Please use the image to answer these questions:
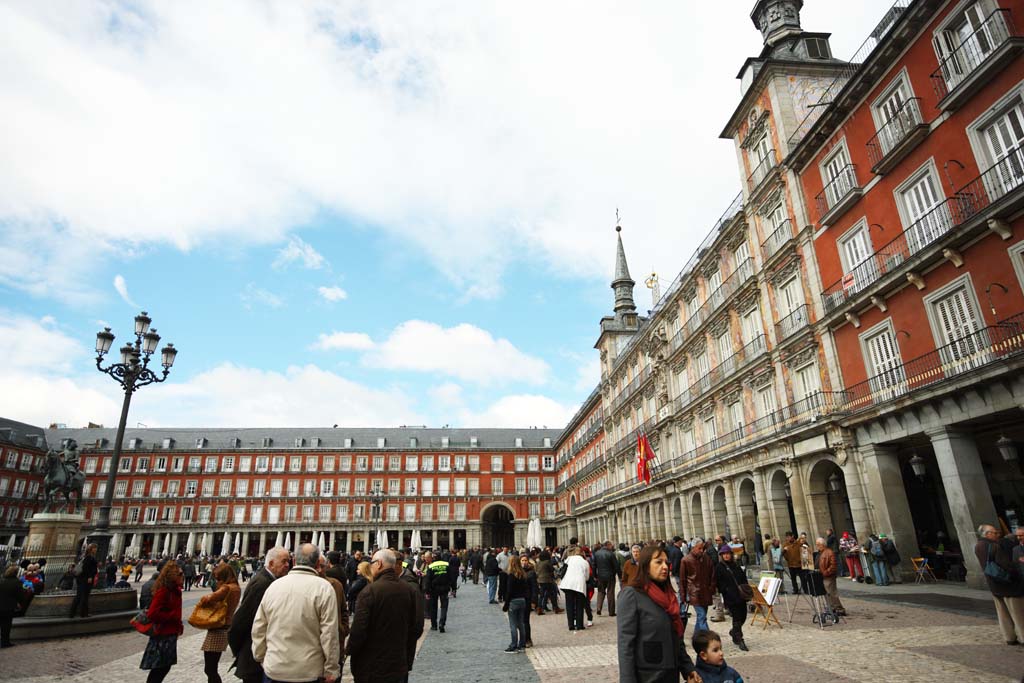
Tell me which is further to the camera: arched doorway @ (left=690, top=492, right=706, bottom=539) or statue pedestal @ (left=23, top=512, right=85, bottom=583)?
arched doorway @ (left=690, top=492, right=706, bottom=539)

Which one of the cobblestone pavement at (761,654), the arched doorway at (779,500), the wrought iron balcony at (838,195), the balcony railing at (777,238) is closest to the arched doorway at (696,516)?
the arched doorway at (779,500)

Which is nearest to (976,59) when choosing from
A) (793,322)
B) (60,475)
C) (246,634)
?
(793,322)

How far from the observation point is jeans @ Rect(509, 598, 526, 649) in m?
9.78

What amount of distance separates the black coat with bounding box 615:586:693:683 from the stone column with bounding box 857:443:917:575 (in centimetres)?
1454

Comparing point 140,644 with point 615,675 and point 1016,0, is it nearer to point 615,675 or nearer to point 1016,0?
point 615,675

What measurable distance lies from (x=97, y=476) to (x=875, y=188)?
80.3 meters

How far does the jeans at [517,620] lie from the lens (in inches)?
385

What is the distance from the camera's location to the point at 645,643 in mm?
3988

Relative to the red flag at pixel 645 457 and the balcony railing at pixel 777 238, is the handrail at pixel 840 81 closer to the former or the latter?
the balcony railing at pixel 777 238

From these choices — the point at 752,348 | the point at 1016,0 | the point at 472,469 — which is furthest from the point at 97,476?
the point at 1016,0

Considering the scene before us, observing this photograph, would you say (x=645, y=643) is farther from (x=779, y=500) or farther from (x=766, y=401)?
(x=766, y=401)

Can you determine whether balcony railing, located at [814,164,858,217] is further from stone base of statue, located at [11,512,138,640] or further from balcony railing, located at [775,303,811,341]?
stone base of statue, located at [11,512,138,640]

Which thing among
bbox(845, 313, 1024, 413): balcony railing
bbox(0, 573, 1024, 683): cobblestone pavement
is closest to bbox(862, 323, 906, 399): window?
bbox(845, 313, 1024, 413): balcony railing

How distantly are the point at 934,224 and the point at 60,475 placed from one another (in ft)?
77.0
